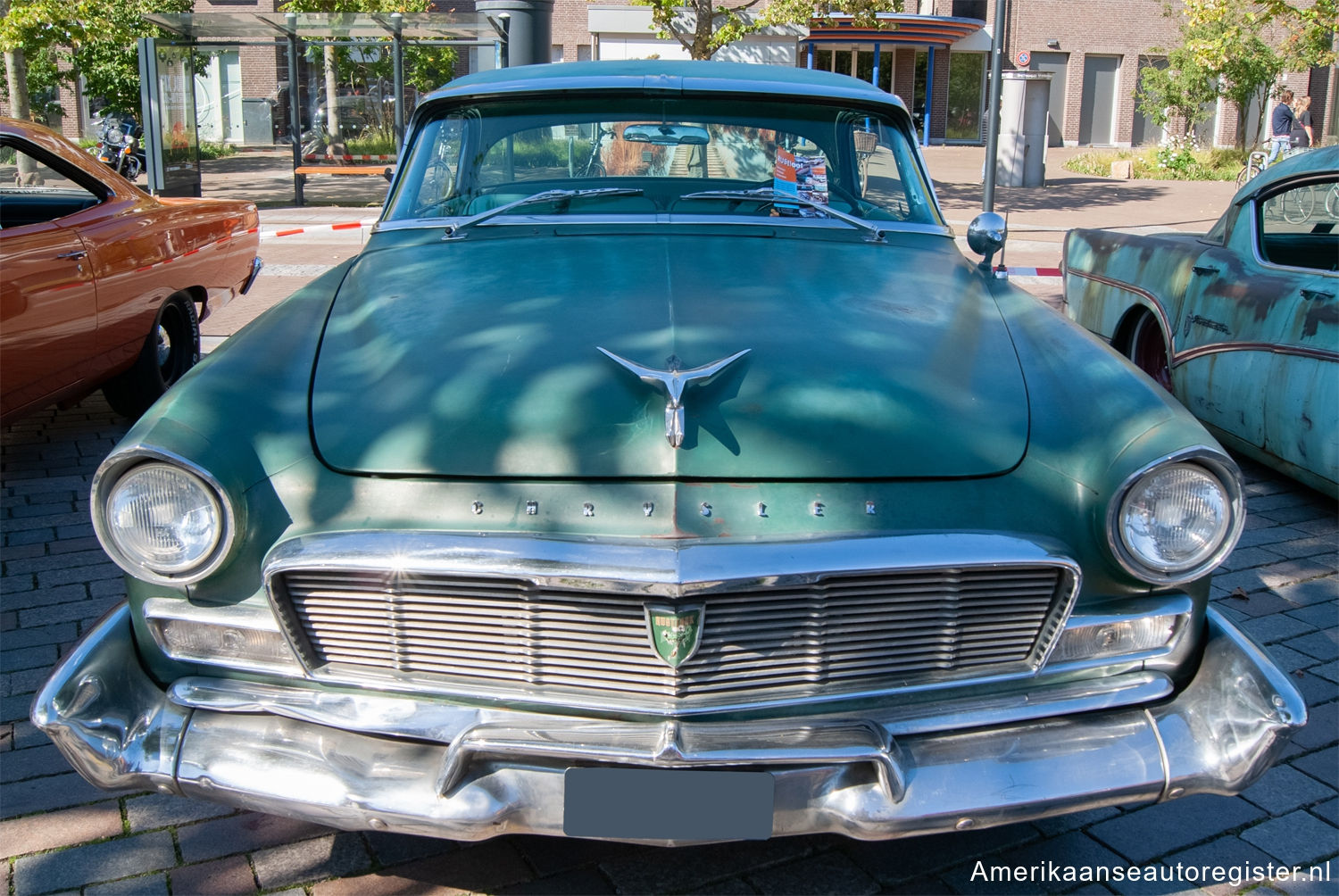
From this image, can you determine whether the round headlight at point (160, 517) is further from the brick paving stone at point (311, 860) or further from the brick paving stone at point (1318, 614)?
the brick paving stone at point (1318, 614)

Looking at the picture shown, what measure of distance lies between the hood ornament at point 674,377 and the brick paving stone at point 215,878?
1.33m

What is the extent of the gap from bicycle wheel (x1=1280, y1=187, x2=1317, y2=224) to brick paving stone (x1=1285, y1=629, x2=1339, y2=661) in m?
2.20

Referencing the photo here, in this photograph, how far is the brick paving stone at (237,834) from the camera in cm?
264

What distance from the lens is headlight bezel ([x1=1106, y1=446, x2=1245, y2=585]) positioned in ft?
7.31

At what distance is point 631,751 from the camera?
6.73ft

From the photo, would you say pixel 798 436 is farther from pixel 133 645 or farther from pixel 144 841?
pixel 144 841

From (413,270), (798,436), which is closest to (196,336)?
(413,270)

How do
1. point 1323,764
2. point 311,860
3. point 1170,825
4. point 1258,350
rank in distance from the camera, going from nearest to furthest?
point 311,860, point 1170,825, point 1323,764, point 1258,350

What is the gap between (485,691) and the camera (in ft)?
7.15

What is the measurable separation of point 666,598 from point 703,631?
0.11 m

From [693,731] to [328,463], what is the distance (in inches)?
34.0

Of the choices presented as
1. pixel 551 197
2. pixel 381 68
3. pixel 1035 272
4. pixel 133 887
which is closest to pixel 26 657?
pixel 133 887

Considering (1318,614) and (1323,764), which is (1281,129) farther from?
(1323,764)

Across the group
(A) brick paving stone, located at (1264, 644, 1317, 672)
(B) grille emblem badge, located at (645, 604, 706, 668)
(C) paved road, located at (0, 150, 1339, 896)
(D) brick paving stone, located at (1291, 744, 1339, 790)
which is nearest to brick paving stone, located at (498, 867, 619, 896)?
(C) paved road, located at (0, 150, 1339, 896)
